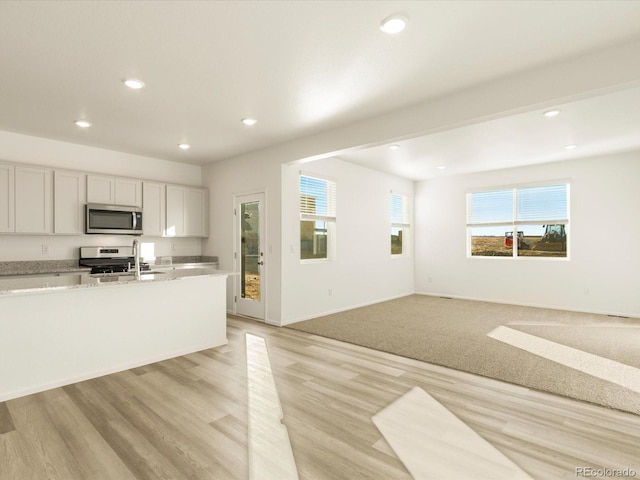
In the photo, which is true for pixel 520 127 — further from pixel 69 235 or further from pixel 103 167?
pixel 69 235

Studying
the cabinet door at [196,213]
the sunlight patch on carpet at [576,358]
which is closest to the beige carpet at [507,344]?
the sunlight patch on carpet at [576,358]

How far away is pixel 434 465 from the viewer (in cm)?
199

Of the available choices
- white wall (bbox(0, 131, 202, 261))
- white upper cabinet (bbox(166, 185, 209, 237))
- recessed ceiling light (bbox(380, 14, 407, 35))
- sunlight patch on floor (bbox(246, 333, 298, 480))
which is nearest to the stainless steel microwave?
white wall (bbox(0, 131, 202, 261))


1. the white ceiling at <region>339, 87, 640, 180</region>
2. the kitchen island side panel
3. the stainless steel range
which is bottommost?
the kitchen island side panel

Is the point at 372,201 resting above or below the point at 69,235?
above

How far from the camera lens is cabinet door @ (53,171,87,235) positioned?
15.9 ft

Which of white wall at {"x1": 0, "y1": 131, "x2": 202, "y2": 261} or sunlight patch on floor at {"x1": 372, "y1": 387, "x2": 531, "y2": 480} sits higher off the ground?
white wall at {"x1": 0, "y1": 131, "x2": 202, "y2": 261}

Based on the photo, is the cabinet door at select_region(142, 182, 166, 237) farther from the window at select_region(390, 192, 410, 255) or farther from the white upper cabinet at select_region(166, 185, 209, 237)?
the window at select_region(390, 192, 410, 255)

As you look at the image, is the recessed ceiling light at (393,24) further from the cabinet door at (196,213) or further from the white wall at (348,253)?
the cabinet door at (196,213)

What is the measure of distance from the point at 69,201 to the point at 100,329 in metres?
2.56

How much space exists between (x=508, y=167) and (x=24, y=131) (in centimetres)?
810

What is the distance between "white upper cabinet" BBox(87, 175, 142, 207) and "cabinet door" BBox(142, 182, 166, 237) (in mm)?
109

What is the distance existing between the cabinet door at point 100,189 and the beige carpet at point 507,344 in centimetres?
345

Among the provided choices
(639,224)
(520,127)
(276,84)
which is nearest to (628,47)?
(520,127)
